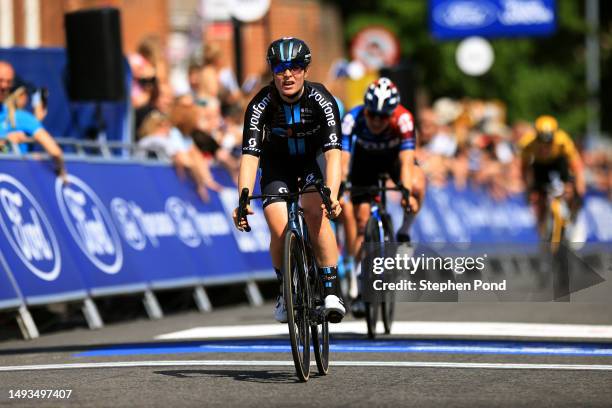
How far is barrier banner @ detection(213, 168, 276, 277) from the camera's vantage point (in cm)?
1831

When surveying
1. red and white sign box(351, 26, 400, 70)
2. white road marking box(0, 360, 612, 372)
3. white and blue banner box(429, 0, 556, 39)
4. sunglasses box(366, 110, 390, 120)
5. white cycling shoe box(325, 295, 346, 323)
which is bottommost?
white road marking box(0, 360, 612, 372)

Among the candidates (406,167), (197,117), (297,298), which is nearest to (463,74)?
(197,117)

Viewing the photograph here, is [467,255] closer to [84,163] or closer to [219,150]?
[84,163]

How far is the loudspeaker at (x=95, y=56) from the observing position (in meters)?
17.0

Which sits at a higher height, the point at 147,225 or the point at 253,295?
the point at 147,225

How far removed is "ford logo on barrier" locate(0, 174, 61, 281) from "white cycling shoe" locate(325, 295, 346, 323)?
4.35 m

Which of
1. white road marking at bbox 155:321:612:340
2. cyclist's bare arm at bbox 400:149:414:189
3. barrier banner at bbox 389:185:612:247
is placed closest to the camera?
white road marking at bbox 155:321:612:340

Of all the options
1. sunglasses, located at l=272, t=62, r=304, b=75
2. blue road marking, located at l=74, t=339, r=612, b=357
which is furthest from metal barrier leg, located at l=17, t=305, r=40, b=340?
sunglasses, located at l=272, t=62, r=304, b=75

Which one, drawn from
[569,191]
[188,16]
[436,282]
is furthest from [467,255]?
[188,16]

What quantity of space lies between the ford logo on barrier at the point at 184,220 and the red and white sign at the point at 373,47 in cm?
857

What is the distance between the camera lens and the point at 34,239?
552 inches

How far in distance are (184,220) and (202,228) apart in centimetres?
41

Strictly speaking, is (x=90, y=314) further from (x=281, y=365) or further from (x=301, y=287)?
(x=301, y=287)

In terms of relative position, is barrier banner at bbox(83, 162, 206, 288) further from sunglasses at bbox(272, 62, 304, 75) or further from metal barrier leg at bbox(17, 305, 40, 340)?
sunglasses at bbox(272, 62, 304, 75)
